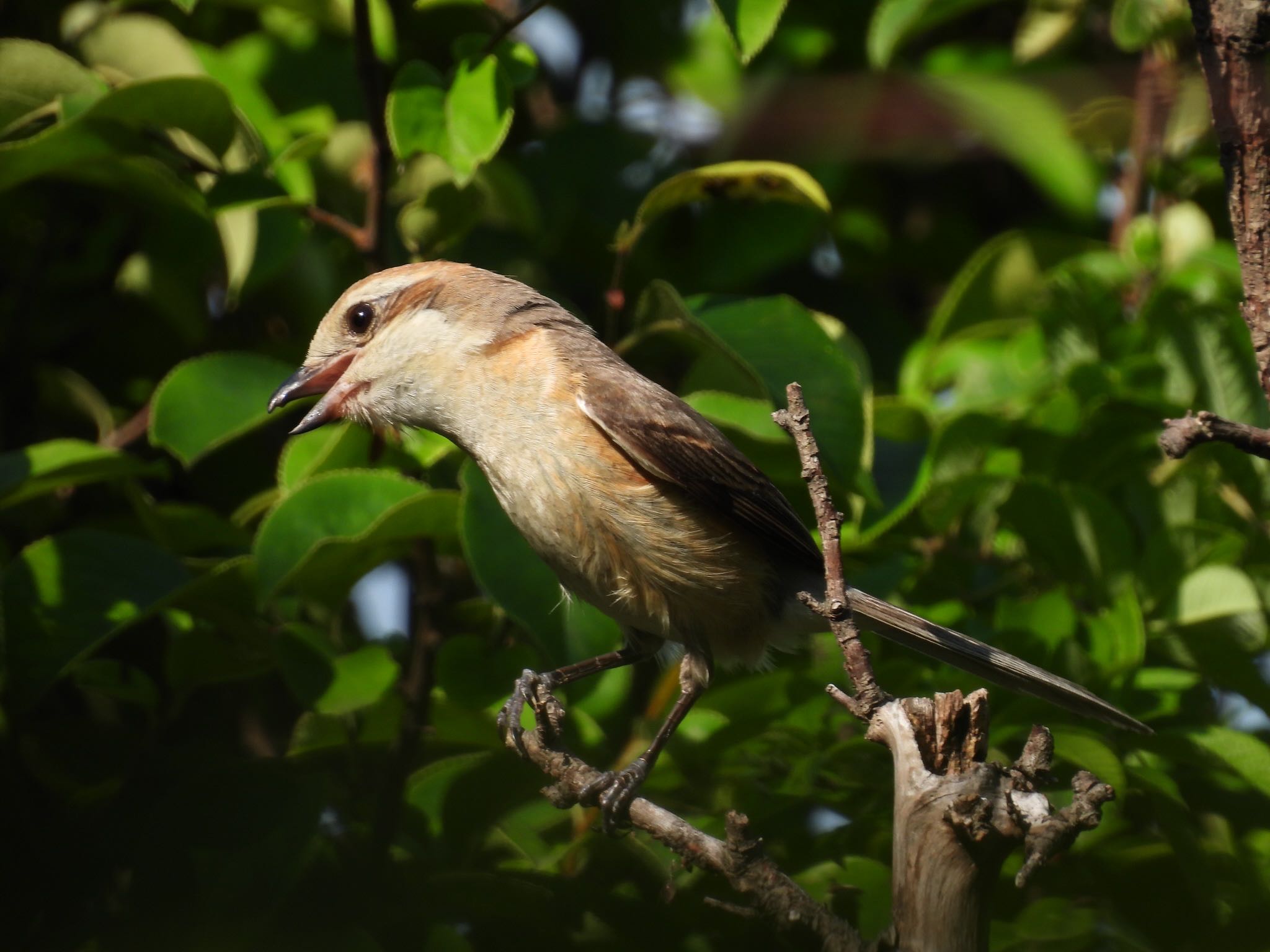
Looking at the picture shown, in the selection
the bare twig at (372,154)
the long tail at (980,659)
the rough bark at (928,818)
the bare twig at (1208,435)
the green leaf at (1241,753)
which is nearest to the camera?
the rough bark at (928,818)

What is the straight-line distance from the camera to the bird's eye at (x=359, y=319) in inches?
151

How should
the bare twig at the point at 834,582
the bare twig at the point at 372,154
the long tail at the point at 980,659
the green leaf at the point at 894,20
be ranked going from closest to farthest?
→ 1. the bare twig at the point at 834,582
2. the long tail at the point at 980,659
3. the bare twig at the point at 372,154
4. the green leaf at the point at 894,20

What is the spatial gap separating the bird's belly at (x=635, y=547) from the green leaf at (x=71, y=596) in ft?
3.41

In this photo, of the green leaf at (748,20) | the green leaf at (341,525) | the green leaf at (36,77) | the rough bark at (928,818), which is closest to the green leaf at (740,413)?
the green leaf at (341,525)

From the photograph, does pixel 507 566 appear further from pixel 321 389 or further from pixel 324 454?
pixel 321 389

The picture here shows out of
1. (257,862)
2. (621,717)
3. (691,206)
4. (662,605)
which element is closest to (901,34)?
(691,206)

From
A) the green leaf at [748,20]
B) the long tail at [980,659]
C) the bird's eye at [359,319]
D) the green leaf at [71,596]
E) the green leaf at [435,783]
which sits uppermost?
the green leaf at [748,20]

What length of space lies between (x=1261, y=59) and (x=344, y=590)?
9.16ft

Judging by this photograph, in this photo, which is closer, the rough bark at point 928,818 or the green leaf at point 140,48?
the rough bark at point 928,818

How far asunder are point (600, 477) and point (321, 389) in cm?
94

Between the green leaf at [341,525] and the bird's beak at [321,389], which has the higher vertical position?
the bird's beak at [321,389]

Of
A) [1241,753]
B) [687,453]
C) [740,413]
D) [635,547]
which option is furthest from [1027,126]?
[1241,753]

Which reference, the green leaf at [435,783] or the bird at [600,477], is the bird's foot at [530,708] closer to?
the bird at [600,477]

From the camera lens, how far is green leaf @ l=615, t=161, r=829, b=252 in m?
3.75
